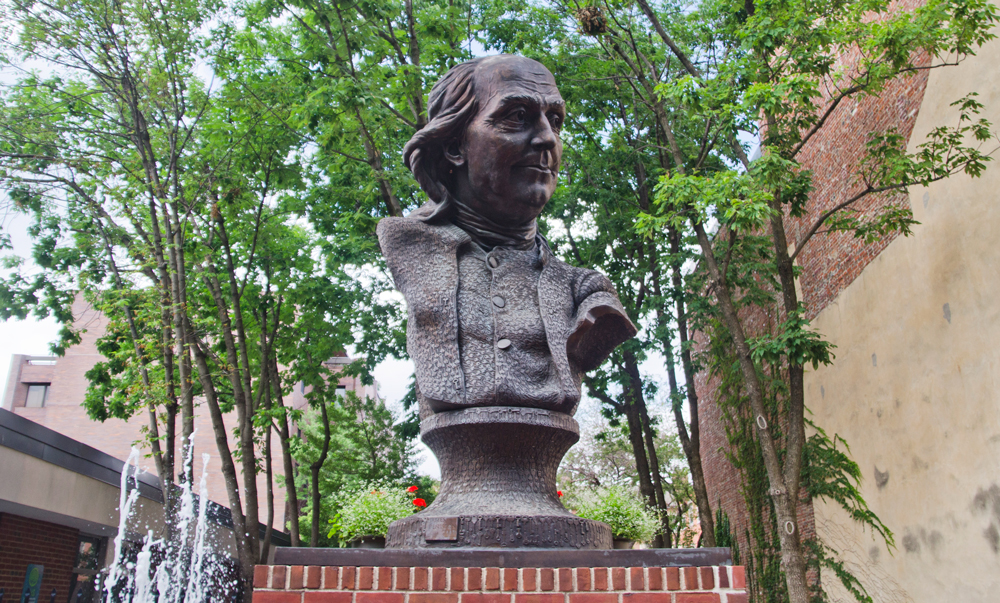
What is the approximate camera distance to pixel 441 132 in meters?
3.62

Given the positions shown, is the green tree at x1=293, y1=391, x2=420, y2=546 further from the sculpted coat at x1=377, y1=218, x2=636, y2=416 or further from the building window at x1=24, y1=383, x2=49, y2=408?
the sculpted coat at x1=377, y1=218, x2=636, y2=416

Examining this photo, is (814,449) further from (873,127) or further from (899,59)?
(899,59)

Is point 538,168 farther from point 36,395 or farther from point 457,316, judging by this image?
point 36,395

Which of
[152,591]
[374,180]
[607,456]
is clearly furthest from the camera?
[607,456]

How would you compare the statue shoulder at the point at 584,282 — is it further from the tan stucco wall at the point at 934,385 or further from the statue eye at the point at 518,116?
the tan stucco wall at the point at 934,385

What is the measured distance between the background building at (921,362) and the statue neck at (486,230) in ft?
17.0

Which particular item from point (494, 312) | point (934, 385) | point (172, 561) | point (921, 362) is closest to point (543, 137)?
point (494, 312)

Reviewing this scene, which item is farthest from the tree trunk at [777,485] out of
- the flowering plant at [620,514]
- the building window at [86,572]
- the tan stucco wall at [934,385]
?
the building window at [86,572]

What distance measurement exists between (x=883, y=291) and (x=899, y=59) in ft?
9.47

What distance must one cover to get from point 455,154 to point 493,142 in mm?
278

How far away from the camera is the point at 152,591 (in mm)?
11992

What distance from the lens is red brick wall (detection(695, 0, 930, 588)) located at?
8.91m

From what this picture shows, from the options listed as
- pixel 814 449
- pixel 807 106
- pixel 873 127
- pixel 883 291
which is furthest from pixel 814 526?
pixel 807 106

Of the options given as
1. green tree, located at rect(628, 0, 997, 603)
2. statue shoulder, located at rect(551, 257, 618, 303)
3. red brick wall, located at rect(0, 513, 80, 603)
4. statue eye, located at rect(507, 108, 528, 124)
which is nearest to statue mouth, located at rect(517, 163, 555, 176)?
statue eye, located at rect(507, 108, 528, 124)
